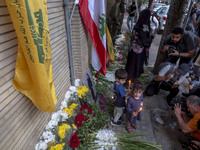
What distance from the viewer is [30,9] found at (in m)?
1.21

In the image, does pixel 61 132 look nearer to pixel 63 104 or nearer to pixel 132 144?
pixel 63 104

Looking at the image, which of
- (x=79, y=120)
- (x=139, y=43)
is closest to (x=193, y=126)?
(x=79, y=120)

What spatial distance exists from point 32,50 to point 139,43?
2.93m

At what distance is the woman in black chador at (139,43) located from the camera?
11.1 feet

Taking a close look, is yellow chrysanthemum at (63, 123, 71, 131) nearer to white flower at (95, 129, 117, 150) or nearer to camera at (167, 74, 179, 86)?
white flower at (95, 129, 117, 150)

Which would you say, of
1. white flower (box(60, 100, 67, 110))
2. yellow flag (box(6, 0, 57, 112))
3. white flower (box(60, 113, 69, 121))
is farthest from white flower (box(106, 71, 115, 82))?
yellow flag (box(6, 0, 57, 112))

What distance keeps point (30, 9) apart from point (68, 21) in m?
1.31

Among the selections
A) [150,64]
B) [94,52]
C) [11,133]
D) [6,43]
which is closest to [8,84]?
[6,43]

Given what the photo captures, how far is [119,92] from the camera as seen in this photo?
110 inches

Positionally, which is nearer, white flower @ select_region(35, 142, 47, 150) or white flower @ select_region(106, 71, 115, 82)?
white flower @ select_region(35, 142, 47, 150)

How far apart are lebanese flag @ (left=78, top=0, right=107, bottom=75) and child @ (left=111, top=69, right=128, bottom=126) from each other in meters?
0.56

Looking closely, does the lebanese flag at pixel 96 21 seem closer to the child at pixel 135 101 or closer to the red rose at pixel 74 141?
the child at pixel 135 101

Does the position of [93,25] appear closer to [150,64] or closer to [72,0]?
[72,0]

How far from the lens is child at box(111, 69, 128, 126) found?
2.75 metres
